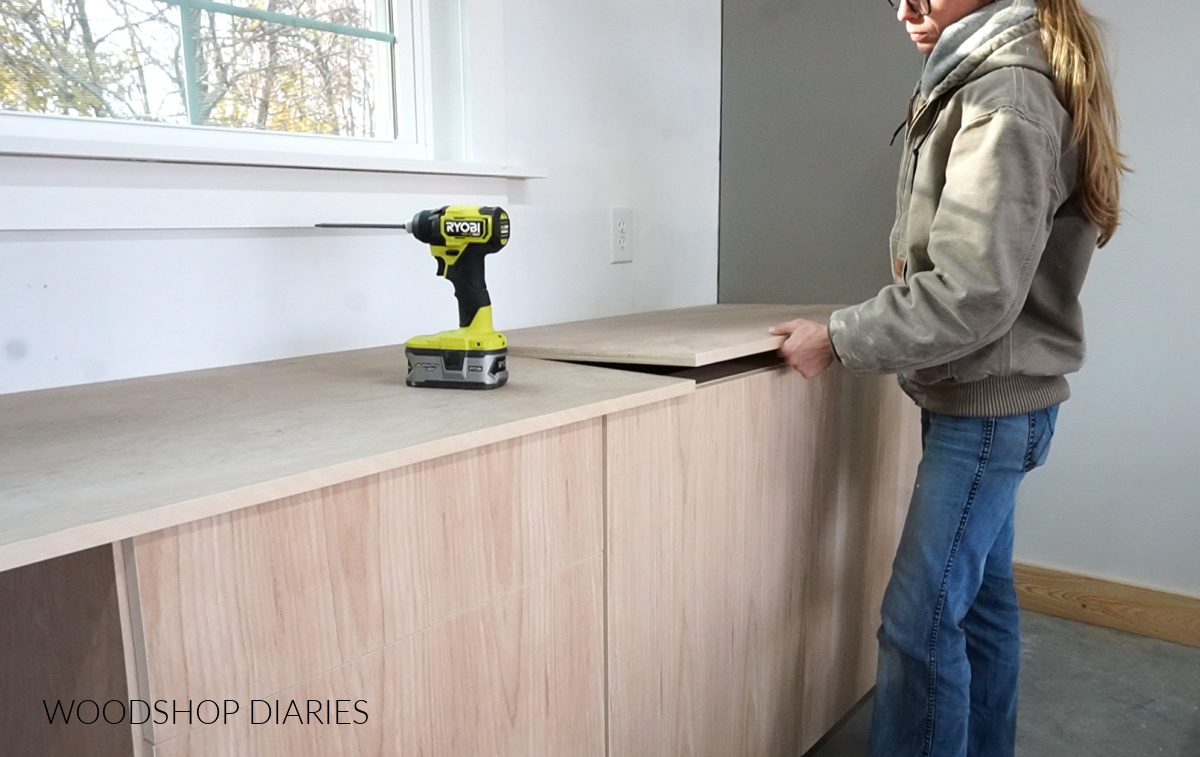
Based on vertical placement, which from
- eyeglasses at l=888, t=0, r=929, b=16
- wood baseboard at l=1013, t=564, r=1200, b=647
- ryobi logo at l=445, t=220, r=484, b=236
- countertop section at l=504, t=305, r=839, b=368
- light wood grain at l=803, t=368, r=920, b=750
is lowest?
wood baseboard at l=1013, t=564, r=1200, b=647

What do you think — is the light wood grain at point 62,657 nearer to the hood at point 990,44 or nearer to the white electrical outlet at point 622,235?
the hood at point 990,44

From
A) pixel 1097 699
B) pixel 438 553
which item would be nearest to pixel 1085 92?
pixel 438 553

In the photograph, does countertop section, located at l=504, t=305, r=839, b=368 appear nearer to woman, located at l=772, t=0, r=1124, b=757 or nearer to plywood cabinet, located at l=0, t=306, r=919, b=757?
plywood cabinet, located at l=0, t=306, r=919, b=757

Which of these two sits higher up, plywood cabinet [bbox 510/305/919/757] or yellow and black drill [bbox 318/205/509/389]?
yellow and black drill [bbox 318/205/509/389]

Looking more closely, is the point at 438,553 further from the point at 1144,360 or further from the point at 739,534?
the point at 1144,360

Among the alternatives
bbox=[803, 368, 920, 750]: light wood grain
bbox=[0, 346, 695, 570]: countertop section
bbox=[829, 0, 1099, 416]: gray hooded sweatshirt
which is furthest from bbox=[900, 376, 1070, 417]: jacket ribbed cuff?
bbox=[0, 346, 695, 570]: countertop section

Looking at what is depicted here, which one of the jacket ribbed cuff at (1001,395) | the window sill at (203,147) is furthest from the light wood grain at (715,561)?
the window sill at (203,147)

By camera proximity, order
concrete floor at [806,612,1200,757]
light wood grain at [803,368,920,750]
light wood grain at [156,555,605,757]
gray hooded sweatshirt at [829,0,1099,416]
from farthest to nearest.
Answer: concrete floor at [806,612,1200,757] < light wood grain at [803,368,920,750] < gray hooded sweatshirt at [829,0,1099,416] < light wood grain at [156,555,605,757]

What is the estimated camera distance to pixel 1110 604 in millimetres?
2152

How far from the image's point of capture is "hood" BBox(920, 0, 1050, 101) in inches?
43.5

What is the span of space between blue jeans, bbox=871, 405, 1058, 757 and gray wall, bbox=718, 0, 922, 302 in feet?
2.68

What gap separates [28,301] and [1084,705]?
2.01m

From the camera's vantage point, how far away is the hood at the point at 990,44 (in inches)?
43.5

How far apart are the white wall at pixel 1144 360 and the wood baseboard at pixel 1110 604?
29mm
